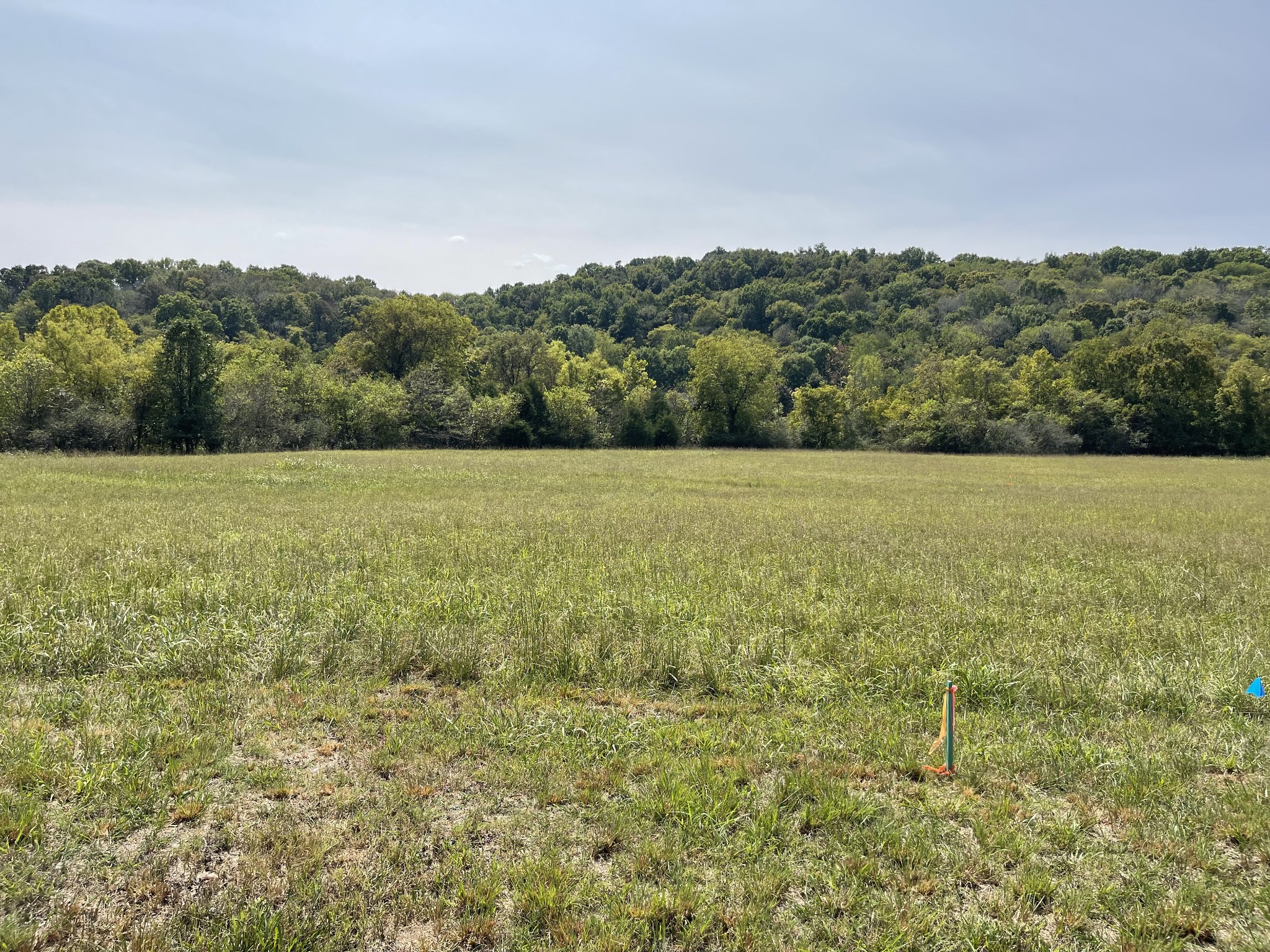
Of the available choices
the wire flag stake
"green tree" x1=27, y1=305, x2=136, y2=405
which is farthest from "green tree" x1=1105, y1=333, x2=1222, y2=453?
"green tree" x1=27, y1=305, x2=136, y2=405

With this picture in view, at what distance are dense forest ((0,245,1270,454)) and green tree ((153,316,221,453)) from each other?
0.13m

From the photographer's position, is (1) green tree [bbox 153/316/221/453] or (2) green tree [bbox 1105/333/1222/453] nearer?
(1) green tree [bbox 153/316/221/453]

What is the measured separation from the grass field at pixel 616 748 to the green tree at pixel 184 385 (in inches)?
1520

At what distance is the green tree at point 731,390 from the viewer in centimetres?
7300

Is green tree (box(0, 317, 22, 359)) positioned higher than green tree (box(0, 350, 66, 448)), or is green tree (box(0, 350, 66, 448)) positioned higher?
green tree (box(0, 317, 22, 359))

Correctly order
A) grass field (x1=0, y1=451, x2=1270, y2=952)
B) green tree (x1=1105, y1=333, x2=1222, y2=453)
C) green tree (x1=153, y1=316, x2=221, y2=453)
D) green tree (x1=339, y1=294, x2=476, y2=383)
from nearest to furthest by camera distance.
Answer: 1. grass field (x1=0, y1=451, x2=1270, y2=952)
2. green tree (x1=153, y1=316, x2=221, y2=453)
3. green tree (x1=1105, y1=333, x2=1222, y2=453)
4. green tree (x1=339, y1=294, x2=476, y2=383)

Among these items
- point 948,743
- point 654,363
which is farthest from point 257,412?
point 654,363

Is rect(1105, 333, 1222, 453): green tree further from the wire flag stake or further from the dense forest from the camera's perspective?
the wire flag stake

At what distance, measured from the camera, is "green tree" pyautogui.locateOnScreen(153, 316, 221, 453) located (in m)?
45.2

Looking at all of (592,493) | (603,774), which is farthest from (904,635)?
(592,493)

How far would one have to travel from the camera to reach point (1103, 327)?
334 feet

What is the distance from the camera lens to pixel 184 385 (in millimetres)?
45688

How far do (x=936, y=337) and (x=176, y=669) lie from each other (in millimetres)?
120796

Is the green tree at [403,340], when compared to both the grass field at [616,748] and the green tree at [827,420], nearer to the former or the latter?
the green tree at [827,420]
